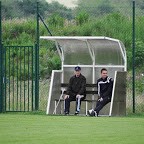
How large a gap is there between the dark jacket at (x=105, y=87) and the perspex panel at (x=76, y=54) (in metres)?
1.82

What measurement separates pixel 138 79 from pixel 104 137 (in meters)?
9.86

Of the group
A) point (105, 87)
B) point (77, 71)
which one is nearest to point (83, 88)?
point (77, 71)

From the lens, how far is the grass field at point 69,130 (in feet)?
54.5

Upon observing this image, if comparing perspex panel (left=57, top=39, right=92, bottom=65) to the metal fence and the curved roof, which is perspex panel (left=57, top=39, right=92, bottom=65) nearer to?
the curved roof

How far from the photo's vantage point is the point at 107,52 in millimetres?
26812

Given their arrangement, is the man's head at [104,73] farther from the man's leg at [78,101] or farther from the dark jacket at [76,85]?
the man's leg at [78,101]

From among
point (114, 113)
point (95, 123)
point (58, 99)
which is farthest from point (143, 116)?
point (95, 123)

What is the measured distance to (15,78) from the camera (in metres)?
28.6

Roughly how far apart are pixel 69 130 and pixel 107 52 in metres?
8.24

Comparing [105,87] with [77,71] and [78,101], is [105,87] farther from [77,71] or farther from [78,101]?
[77,71]

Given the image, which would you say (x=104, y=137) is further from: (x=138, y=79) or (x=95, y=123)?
(x=138, y=79)

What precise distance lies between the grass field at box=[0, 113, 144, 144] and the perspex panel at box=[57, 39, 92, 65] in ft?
14.8


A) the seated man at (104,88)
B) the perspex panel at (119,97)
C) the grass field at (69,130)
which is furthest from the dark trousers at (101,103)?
the grass field at (69,130)

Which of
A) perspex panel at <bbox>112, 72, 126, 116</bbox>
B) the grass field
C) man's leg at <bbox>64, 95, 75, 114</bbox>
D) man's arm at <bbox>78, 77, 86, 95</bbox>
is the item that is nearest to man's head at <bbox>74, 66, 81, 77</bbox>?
man's arm at <bbox>78, 77, 86, 95</bbox>
